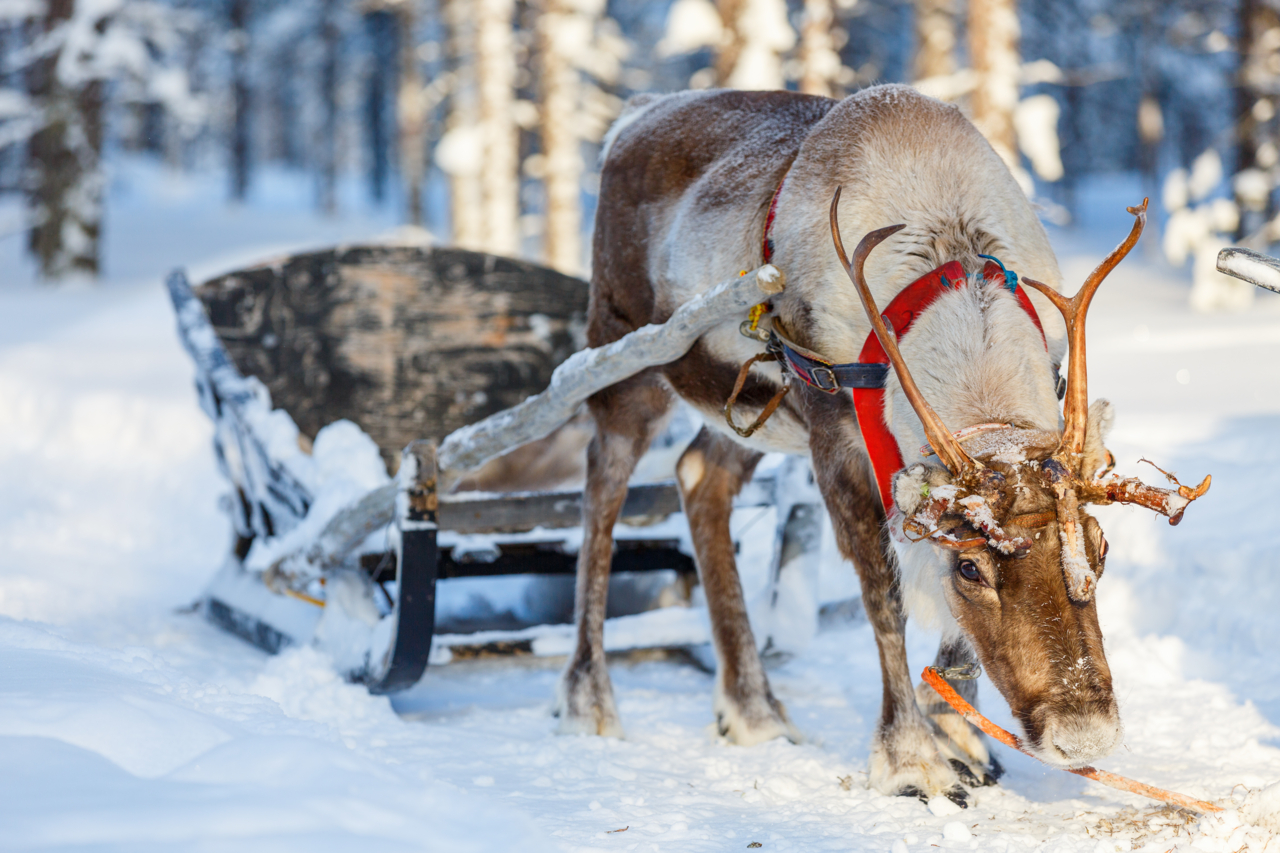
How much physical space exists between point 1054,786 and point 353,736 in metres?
1.92

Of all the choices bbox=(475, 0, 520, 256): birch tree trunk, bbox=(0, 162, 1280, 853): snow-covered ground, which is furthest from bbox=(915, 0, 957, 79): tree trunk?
bbox=(0, 162, 1280, 853): snow-covered ground

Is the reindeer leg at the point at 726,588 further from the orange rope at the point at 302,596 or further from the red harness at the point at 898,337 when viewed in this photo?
the orange rope at the point at 302,596

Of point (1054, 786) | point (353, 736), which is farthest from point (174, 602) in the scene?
point (1054, 786)

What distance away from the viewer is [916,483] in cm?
224

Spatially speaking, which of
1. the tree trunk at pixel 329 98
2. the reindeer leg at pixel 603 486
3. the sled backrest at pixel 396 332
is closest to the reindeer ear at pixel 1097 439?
the reindeer leg at pixel 603 486

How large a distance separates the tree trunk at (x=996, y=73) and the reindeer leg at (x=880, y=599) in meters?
8.85

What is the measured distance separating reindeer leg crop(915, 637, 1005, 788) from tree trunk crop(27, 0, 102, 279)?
Answer: 14.2 m

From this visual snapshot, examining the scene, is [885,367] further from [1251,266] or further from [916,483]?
[1251,266]

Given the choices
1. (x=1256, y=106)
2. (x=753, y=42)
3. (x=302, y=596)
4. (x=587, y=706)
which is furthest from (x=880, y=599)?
(x=1256, y=106)

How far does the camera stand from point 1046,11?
27.1m

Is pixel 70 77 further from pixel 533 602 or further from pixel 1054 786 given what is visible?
pixel 1054 786

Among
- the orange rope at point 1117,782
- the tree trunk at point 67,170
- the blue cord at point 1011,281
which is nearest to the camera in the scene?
the orange rope at point 1117,782

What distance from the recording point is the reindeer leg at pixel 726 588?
342cm

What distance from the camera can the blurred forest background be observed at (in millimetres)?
12188
